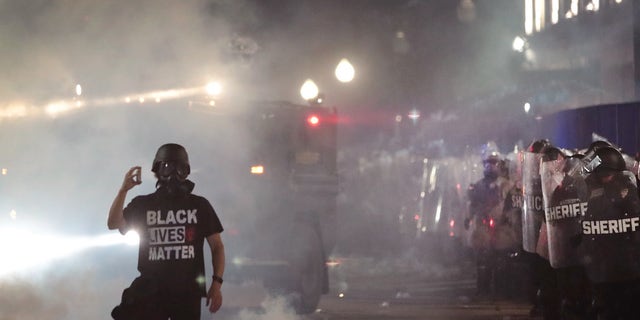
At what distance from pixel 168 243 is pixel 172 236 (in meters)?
0.05

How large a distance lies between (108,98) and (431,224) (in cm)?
1104

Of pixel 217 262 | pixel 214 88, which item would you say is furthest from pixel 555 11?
pixel 217 262

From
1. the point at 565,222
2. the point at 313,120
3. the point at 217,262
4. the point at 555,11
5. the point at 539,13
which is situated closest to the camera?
the point at 217,262

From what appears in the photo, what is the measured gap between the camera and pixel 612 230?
7230mm

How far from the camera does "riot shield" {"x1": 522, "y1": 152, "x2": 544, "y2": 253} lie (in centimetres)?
911

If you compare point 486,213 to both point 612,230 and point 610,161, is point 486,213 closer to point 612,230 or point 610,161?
point 610,161

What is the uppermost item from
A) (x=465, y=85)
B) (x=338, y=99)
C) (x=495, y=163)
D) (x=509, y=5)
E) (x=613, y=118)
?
(x=509, y=5)

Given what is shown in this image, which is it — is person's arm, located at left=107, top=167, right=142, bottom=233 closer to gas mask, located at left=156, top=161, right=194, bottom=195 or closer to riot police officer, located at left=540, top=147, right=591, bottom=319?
gas mask, located at left=156, top=161, right=194, bottom=195

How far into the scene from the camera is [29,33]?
43.6 ft

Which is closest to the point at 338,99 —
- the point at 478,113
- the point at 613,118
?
the point at 478,113

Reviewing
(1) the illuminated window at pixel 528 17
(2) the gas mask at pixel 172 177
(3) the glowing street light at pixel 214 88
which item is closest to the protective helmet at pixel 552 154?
(2) the gas mask at pixel 172 177

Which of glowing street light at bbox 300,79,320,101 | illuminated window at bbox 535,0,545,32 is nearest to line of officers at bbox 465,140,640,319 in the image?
glowing street light at bbox 300,79,320,101

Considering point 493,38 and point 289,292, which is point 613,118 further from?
point 493,38

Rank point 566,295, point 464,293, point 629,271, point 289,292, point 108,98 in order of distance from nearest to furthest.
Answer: point 629,271 < point 566,295 < point 289,292 < point 108,98 < point 464,293
